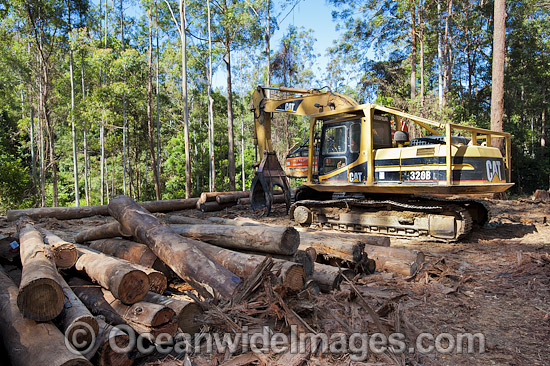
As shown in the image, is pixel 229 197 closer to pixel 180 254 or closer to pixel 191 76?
pixel 180 254

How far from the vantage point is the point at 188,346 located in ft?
9.59

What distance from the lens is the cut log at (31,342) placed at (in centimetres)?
239

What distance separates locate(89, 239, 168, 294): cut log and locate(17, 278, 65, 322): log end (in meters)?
0.74

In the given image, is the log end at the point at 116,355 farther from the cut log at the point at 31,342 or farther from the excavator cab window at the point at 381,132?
the excavator cab window at the point at 381,132

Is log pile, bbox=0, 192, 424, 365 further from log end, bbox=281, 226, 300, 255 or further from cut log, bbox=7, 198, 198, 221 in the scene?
cut log, bbox=7, 198, 198, 221

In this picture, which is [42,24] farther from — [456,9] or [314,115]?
[456,9]

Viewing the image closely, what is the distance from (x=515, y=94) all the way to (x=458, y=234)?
32.4m

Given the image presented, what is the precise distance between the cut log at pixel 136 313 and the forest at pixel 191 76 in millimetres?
17001

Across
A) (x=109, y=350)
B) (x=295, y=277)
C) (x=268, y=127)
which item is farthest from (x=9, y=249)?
(x=268, y=127)

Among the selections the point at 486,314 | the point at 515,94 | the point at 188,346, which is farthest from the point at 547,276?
the point at 515,94

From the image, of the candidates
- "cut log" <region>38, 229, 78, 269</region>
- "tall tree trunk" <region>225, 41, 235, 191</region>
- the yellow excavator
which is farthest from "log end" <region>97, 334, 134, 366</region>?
"tall tree trunk" <region>225, 41, 235, 191</region>

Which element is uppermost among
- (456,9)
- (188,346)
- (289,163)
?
(456,9)

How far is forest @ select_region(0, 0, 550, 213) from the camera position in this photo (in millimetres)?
23469

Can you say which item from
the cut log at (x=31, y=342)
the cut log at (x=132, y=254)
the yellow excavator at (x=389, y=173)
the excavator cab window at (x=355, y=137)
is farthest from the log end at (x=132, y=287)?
the excavator cab window at (x=355, y=137)
